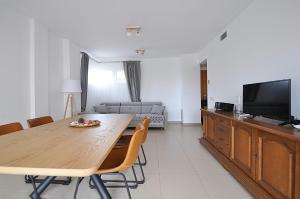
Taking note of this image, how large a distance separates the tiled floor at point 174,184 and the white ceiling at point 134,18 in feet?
8.22

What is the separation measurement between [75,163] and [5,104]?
272 centimetres

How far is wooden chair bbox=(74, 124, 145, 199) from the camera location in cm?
146

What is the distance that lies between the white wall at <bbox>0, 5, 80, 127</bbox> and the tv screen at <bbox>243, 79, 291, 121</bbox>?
142 inches

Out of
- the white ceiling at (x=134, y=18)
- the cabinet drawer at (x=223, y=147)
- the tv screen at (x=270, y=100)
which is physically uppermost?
the white ceiling at (x=134, y=18)

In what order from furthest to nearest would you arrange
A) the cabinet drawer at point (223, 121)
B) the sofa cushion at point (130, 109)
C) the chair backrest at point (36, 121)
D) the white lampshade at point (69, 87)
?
the sofa cushion at point (130, 109) < the white lampshade at point (69, 87) < the cabinet drawer at point (223, 121) < the chair backrest at point (36, 121)

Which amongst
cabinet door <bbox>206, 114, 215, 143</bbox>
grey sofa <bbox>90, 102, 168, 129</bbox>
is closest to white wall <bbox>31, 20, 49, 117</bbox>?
grey sofa <bbox>90, 102, 168, 129</bbox>

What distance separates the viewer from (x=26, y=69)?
334 cm

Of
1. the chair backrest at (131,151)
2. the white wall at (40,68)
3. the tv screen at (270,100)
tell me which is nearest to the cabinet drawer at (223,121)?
the tv screen at (270,100)

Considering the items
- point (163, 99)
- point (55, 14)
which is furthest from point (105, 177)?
point (163, 99)

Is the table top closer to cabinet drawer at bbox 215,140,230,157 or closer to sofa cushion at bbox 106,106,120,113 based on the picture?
cabinet drawer at bbox 215,140,230,157

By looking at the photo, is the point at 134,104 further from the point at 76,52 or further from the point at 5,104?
the point at 5,104

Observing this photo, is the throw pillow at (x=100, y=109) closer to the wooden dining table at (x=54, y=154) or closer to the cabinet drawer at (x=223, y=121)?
the cabinet drawer at (x=223, y=121)

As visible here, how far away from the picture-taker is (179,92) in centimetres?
711

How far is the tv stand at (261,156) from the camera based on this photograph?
4.81ft
